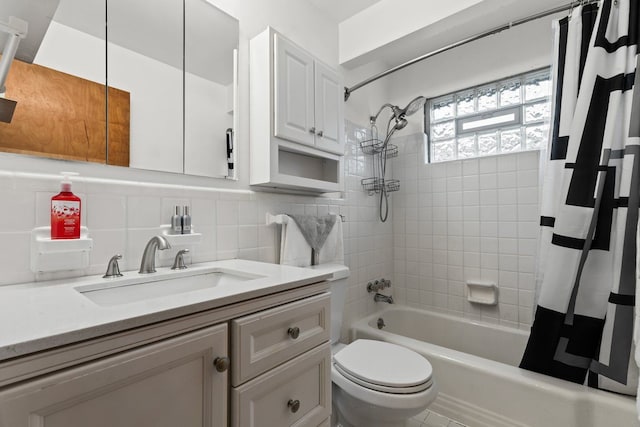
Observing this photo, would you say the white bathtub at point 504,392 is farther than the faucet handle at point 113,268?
Yes

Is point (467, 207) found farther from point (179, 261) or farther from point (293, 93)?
point (179, 261)

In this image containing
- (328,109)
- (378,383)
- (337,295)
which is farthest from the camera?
(328,109)

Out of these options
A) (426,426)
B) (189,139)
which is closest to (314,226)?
(189,139)

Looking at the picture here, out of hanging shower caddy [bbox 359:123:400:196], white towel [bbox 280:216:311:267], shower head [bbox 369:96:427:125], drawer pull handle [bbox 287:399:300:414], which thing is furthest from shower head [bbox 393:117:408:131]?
drawer pull handle [bbox 287:399:300:414]

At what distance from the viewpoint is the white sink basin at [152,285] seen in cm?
82

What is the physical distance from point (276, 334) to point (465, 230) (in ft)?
6.06

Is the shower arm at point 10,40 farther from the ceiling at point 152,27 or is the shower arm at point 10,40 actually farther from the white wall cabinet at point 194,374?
the white wall cabinet at point 194,374

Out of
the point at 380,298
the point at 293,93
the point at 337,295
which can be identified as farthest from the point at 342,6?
the point at 380,298

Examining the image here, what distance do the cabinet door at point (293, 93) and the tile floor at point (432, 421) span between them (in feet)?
5.15

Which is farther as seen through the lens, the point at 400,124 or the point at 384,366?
the point at 400,124

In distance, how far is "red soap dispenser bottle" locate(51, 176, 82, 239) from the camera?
0.83 m

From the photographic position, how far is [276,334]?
2.56 feet

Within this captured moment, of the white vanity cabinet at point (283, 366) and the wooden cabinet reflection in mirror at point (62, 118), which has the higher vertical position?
the wooden cabinet reflection in mirror at point (62, 118)

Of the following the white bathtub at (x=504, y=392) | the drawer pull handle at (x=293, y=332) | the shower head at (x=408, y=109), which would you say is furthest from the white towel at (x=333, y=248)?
the shower head at (x=408, y=109)
